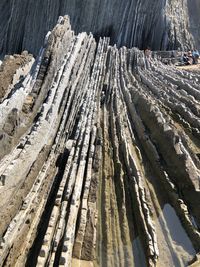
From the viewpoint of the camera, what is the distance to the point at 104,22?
26.9 meters

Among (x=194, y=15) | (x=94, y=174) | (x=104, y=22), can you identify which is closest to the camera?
(x=94, y=174)

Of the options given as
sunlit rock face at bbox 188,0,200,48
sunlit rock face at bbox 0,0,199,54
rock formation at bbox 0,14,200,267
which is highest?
sunlit rock face at bbox 188,0,200,48

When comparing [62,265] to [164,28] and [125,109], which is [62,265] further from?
[164,28]

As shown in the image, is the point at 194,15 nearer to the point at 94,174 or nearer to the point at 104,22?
the point at 104,22

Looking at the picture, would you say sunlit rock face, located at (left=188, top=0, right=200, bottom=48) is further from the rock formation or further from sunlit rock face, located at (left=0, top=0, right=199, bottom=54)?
the rock formation

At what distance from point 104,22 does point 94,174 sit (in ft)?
66.1

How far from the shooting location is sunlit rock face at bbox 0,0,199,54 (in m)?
26.5

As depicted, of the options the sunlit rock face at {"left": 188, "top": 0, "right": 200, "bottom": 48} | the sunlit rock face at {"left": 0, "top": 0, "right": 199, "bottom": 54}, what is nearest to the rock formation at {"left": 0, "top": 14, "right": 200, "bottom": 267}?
the sunlit rock face at {"left": 0, "top": 0, "right": 199, "bottom": 54}

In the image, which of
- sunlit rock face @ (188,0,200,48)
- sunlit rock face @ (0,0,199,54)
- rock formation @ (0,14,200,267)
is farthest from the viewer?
sunlit rock face @ (188,0,200,48)

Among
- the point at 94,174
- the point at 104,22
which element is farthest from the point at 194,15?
the point at 94,174

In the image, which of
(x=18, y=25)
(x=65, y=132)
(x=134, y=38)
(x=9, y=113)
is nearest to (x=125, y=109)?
(x=65, y=132)

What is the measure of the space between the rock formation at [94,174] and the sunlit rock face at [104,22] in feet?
45.1

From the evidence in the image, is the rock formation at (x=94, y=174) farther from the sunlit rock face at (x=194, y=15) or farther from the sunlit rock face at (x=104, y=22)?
the sunlit rock face at (x=194, y=15)

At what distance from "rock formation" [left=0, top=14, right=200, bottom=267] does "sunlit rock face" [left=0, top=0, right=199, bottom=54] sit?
45.1ft
